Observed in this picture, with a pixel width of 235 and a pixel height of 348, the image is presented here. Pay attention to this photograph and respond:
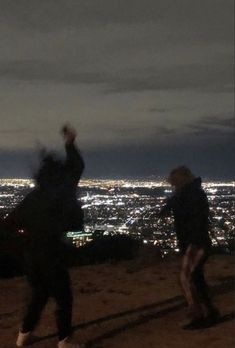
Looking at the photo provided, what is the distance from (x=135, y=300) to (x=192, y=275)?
6.97 ft

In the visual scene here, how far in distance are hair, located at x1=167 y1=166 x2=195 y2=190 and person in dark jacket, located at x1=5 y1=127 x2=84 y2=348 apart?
97 cm

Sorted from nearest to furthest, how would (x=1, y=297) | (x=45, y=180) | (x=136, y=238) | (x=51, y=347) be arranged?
(x=45, y=180) → (x=51, y=347) → (x=1, y=297) → (x=136, y=238)

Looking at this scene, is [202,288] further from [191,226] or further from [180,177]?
[180,177]

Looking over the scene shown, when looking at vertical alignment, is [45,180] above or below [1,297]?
above

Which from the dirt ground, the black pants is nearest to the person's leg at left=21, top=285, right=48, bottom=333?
the black pants

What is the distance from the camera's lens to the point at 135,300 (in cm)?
870

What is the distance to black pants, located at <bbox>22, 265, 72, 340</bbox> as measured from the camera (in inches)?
240

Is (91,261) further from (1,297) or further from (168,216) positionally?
(168,216)

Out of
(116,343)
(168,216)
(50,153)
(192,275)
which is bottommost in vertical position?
(116,343)

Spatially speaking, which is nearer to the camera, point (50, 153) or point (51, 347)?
point (50, 153)

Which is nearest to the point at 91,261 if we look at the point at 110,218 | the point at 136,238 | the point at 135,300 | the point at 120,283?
the point at 136,238

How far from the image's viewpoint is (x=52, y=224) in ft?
20.0

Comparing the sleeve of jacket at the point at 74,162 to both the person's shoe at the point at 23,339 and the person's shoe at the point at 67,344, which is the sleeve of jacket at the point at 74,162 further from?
the person's shoe at the point at 23,339

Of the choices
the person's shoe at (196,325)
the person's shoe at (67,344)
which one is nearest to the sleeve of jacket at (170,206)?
the person's shoe at (196,325)
